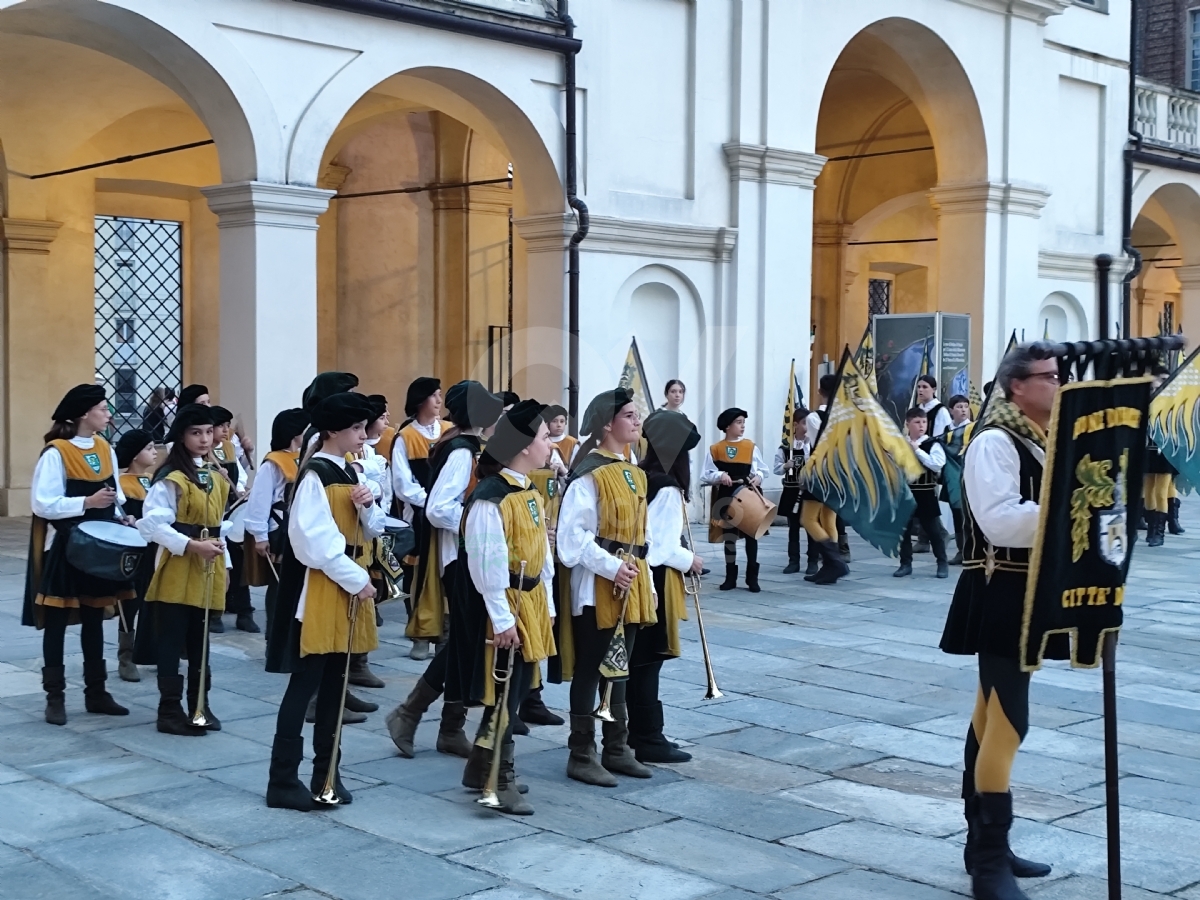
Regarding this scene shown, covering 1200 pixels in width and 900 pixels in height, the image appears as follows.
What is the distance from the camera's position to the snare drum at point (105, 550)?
6.77 m

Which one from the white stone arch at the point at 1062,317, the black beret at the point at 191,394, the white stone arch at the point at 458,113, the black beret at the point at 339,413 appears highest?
the white stone arch at the point at 458,113

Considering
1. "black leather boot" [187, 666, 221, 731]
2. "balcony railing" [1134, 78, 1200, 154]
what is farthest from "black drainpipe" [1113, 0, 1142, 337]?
"black leather boot" [187, 666, 221, 731]

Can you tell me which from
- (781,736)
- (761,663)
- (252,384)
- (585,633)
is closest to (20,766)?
(585,633)

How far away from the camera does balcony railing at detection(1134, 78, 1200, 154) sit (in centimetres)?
2228

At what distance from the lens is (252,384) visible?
12500 millimetres

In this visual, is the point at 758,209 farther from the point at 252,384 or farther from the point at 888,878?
the point at 888,878

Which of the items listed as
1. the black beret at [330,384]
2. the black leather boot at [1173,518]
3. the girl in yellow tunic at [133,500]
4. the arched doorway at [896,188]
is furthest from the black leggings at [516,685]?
the arched doorway at [896,188]

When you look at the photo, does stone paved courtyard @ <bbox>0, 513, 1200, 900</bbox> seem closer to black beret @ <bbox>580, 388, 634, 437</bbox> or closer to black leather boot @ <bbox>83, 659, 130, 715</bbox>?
black leather boot @ <bbox>83, 659, 130, 715</bbox>

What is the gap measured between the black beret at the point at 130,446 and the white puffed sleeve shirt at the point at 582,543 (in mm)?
2883

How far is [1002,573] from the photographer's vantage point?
15.2ft

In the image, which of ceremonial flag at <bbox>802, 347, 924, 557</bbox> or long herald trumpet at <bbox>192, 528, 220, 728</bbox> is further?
ceremonial flag at <bbox>802, 347, 924, 557</bbox>

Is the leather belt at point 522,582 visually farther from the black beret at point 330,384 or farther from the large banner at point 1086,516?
the large banner at point 1086,516

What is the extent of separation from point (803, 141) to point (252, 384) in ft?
24.8

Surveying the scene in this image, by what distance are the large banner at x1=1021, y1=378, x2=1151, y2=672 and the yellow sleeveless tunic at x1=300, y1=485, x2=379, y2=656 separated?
8.31ft
